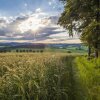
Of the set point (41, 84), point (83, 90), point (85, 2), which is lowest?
point (83, 90)

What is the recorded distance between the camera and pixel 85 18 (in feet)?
103

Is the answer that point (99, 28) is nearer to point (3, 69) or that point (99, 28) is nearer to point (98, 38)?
point (98, 38)

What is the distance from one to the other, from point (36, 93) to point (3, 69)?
4.86 meters

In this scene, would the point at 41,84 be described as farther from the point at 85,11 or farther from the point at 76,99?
the point at 85,11

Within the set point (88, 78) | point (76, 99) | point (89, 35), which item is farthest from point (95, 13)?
point (76, 99)

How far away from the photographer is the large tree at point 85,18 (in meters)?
27.4

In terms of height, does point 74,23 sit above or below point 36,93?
above

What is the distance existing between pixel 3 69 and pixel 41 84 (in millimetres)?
4020

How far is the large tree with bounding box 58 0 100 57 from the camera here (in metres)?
27.4

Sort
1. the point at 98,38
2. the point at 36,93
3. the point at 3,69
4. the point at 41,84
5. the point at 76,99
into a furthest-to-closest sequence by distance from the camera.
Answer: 1. the point at 98,38
2. the point at 3,69
3. the point at 76,99
4. the point at 41,84
5. the point at 36,93

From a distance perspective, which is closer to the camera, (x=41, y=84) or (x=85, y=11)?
(x=41, y=84)

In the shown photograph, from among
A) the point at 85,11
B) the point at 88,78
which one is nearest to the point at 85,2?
the point at 85,11

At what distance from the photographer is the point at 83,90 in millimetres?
14117

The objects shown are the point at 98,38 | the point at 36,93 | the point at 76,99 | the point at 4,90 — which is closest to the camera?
the point at 4,90
